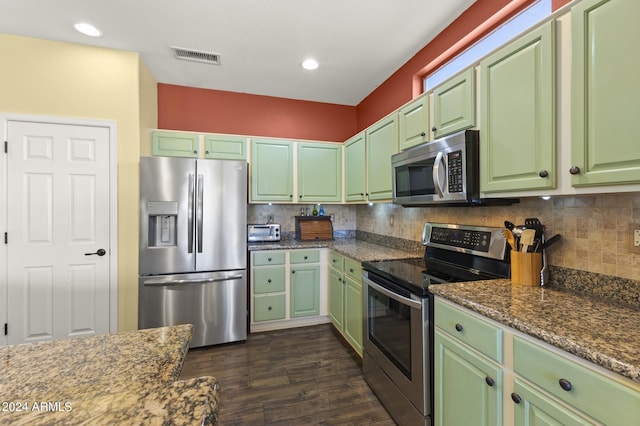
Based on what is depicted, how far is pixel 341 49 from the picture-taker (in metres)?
2.70

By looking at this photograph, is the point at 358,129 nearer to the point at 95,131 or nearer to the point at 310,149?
the point at 310,149

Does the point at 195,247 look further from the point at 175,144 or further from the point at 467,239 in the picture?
the point at 467,239

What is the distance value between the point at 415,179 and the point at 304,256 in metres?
1.60

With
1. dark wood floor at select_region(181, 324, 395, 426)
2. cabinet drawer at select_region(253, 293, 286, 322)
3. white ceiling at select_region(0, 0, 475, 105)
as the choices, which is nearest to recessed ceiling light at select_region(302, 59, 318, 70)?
white ceiling at select_region(0, 0, 475, 105)

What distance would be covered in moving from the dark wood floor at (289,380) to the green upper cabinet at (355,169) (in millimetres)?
1548

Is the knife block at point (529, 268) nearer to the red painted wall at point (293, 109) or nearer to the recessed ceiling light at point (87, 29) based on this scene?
the red painted wall at point (293, 109)

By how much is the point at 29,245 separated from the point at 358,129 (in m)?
3.75

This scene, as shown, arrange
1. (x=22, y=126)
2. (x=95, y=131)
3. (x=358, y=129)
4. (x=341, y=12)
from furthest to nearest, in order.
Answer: (x=358, y=129) → (x=95, y=131) → (x=22, y=126) → (x=341, y=12)

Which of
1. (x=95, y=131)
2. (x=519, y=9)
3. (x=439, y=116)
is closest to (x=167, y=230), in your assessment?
(x=95, y=131)

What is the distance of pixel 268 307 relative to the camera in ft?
Result: 10.4

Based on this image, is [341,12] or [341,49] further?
[341,49]

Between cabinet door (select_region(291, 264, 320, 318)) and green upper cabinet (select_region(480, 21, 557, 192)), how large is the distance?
211 cm

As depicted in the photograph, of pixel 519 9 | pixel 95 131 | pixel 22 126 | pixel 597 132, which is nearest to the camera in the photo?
pixel 597 132

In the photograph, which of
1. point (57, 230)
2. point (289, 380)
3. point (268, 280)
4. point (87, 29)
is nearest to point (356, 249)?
point (268, 280)
